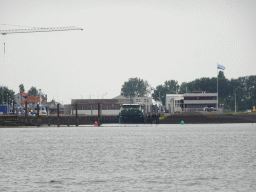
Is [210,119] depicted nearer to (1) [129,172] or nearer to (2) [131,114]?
(2) [131,114]

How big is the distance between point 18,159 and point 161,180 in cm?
1767

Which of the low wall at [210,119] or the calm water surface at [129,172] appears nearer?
the calm water surface at [129,172]

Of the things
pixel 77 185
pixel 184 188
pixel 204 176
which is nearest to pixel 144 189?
pixel 184 188

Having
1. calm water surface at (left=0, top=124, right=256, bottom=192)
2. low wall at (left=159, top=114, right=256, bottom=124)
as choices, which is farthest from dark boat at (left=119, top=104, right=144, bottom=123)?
calm water surface at (left=0, top=124, right=256, bottom=192)

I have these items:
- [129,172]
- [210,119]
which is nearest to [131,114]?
[210,119]

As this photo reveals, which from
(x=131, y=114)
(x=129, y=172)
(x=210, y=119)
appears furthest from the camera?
(x=210, y=119)

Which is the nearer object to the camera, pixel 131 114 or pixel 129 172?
pixel 129 172

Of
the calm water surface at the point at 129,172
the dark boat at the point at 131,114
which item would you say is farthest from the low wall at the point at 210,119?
the calm water surface at the point at 129,172

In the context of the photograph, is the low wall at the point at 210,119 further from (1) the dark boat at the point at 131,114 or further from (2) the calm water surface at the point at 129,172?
(2) the calm water surface at the point at 129,172

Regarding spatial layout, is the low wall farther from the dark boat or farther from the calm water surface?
the calm water surface

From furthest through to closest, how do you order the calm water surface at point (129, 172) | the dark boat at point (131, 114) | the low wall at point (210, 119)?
the low wall at point (210, 119) < the dark boat at point (131, 114) < the calm water surface at point (129, 172)

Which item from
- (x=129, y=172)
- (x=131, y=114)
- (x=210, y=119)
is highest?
(x=131, y=114)

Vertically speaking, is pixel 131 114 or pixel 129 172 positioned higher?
pixel 131 114

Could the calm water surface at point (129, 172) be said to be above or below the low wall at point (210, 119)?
below
